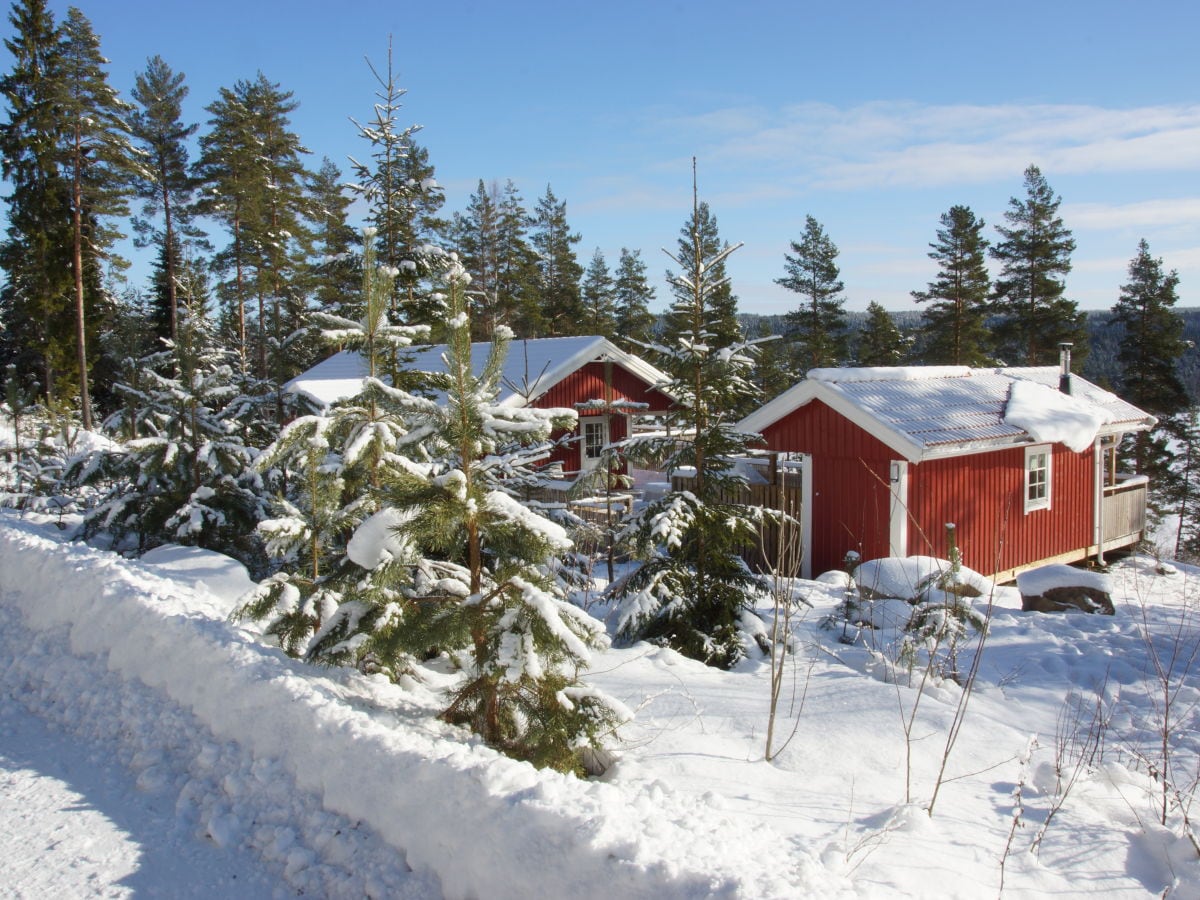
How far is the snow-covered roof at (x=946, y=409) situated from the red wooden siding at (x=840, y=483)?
23 centimetres

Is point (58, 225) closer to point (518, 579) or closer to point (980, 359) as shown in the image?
point (518, 579)

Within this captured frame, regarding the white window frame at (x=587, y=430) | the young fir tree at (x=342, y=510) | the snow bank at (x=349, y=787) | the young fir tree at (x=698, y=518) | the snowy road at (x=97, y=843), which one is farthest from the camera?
the white window frame at (x=587, y=430)

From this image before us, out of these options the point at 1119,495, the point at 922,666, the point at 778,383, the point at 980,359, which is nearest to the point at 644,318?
the point at 778,383

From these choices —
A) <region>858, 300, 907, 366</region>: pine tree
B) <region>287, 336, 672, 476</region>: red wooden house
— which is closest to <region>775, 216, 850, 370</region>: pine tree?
<region>858, 300, 907, 366</region>: pine tree

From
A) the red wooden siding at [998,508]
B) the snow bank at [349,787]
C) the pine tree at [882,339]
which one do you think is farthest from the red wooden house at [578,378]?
the pine tree at [882,339]

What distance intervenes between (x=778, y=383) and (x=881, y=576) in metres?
21.2

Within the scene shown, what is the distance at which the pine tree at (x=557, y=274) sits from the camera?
125 feet

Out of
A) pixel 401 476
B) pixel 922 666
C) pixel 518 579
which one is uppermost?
pixel 401 476

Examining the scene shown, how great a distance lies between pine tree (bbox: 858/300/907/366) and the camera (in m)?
33.7

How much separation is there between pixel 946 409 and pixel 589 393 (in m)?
10.2

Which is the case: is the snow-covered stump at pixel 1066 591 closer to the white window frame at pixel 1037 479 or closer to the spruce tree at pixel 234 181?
the white window frame at pixel 1037 479

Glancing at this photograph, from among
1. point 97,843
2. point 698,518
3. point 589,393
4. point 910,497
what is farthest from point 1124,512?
point 97,843

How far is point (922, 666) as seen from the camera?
6.88 meters

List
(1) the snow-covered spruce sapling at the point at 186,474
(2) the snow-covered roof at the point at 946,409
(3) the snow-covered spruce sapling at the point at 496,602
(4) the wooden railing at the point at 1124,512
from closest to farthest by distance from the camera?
(3) the snow-covered spruce sapling at the point at 496,602 < (1) the snow-covered spruce sapling at the point at 186,474 < (2) the snow-covered roof at the point at 946,409 < (4) the wooden railing at the point at 1124,512
